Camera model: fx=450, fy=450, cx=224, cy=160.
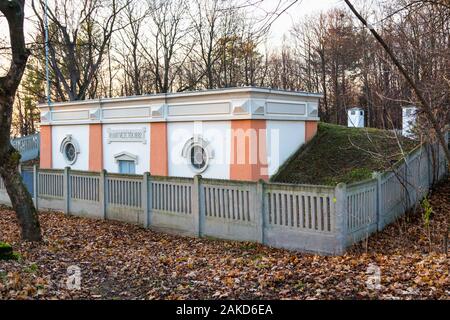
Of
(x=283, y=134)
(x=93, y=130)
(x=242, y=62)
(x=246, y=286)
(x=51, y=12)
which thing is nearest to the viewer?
(x=246, y=286)

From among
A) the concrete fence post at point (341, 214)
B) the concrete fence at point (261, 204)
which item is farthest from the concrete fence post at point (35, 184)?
the concrete fence post at point (341, 214)

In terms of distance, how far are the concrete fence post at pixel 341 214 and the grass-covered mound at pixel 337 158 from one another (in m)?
4.84

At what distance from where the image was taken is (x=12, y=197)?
10586mm

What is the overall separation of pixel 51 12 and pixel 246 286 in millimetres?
28759

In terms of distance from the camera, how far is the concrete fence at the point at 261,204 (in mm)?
9852

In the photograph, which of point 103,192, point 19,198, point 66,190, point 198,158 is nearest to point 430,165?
point 198,158

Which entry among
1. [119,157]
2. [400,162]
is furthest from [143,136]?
[400,162]

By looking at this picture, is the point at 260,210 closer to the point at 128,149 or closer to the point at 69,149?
the point at 128,149

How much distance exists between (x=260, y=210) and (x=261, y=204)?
15 cm

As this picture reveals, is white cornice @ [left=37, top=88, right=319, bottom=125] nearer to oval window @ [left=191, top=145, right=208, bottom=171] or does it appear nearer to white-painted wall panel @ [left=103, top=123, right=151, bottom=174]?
white-painted wall panel @ [left=103, top=123, right=151, bottom=174]

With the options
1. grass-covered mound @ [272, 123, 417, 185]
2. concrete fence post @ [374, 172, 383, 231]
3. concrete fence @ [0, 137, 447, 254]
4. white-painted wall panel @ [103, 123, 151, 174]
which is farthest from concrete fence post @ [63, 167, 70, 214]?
concrete fence post @ [374, 172, 383, 231]

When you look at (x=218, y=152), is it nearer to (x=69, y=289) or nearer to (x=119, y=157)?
(x=119, y=157)

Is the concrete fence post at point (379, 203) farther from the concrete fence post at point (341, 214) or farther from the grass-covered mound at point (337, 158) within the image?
the grass-covered mound at point (337, 158)

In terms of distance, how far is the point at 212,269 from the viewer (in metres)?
8.11
